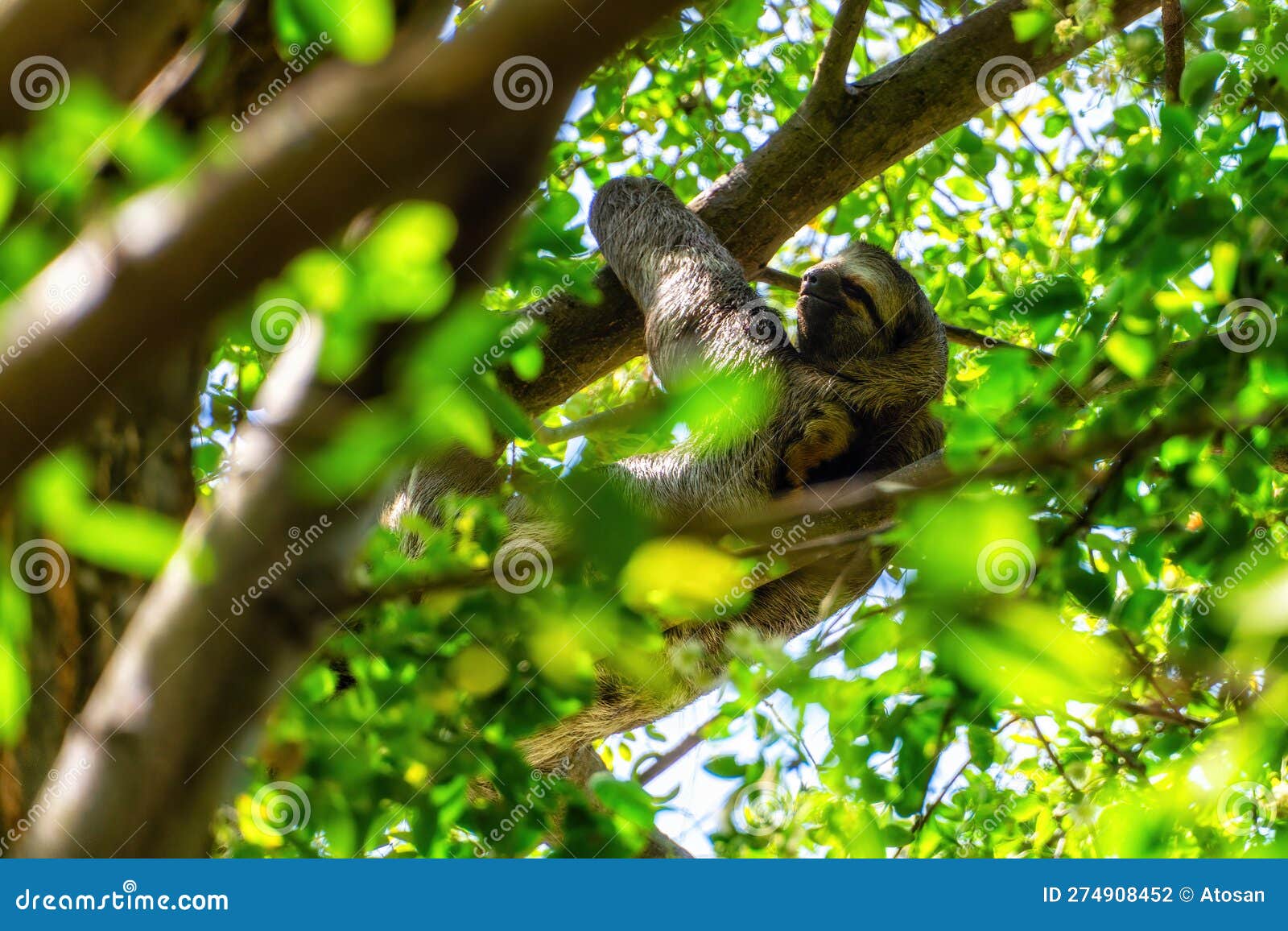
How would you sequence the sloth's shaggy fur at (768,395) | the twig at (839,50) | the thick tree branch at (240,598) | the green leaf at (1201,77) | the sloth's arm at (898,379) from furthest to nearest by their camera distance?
the sloth's arm at (898,379), the sloth's shaggy fur at (768,395), the twig at (839,50), the green leaf at (1201,77), the thick tree branch at (240,598)

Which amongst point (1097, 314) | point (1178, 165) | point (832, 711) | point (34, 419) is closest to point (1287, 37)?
point (1178, 165)

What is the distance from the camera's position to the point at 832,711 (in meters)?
2.94

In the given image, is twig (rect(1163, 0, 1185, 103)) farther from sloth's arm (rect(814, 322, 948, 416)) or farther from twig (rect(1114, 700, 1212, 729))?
twig (rect(1114, 700, 1212, 729))

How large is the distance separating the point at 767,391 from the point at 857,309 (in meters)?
1.13

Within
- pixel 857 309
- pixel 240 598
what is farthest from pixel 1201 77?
pixel 240 598

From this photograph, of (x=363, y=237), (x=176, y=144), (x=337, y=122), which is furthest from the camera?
(x=176, y=144)

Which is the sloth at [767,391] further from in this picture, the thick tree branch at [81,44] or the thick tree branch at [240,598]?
the thick tree branch at [240,598]

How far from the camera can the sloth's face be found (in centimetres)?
641

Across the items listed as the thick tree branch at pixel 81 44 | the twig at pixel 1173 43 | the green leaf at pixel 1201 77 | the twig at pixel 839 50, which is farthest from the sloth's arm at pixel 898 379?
the thick tree branch at pixel 81 44

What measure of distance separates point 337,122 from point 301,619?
27.4 inches

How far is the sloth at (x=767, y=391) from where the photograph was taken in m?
5.89

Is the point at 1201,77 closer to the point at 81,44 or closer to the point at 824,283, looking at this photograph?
the point at 824,283

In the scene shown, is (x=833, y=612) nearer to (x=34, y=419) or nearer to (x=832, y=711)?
(x=832, y=711)

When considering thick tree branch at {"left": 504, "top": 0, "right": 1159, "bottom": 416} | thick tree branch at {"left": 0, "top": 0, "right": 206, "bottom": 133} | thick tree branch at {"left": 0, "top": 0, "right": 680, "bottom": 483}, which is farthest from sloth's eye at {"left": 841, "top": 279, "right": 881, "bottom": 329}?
thick tree branch at {"left": 0, "top": 0, "right": 680, "bottom": 483}
